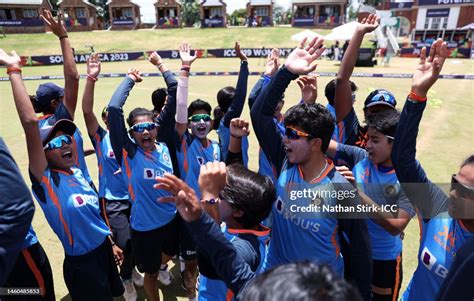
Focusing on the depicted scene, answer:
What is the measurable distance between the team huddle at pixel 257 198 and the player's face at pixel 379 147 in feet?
0.04

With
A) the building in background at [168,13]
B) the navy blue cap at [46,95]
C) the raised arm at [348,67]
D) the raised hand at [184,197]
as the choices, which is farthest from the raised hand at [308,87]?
the building in background at [168,13]

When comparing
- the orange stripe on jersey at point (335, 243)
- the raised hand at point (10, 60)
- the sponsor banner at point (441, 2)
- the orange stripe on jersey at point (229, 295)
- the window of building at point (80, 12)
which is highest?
the sponsor banner at point (441, 2)

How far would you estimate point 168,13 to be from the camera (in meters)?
68.7

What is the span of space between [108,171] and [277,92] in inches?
114

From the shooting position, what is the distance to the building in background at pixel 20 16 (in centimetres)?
5197

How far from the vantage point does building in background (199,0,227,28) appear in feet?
208

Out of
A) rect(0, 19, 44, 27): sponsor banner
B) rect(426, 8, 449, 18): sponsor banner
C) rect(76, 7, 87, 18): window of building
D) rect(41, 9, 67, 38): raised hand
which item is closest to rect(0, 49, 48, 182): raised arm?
rect(41, 9, 67, 38): raised hand

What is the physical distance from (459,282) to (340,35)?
98.5ft

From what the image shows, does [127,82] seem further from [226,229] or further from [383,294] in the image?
[383,294]

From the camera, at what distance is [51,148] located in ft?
10.6

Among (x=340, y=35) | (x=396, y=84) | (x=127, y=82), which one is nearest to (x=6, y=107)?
Result: (x=127, y=82)

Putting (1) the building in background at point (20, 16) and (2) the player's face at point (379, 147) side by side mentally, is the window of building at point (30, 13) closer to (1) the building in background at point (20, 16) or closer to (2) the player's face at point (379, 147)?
(1) the building in background at point (20, 16)

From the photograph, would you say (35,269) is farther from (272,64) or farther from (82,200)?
(272,64)

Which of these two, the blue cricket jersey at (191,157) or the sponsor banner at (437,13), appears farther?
the sponsor banner at (437,13)
